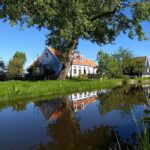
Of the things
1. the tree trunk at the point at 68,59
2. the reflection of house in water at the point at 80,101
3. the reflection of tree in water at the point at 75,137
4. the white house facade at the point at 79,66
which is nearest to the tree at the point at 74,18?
the tree trunk at the point at 68,59

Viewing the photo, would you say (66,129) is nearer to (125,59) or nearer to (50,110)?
(50,110)

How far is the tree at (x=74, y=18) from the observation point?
948 inches

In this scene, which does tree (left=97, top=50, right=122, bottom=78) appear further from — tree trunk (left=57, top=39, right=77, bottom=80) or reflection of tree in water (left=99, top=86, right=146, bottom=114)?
reflection of tree in water (left=99, top=86, right=146, bottom=114)

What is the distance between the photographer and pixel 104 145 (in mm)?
8836

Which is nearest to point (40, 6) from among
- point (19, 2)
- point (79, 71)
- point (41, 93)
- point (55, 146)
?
point (19, 2)

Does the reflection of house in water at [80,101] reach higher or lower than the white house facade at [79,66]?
lower

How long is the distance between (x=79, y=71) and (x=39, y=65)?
41.1ft

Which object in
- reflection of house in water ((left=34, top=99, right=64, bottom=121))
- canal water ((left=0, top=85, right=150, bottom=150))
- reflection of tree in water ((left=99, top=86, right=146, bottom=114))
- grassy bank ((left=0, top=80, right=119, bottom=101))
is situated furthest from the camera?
grassy bank ((left=0, top=80, right=119, bottom=101))

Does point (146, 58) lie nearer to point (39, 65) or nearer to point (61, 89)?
point (39, 65)

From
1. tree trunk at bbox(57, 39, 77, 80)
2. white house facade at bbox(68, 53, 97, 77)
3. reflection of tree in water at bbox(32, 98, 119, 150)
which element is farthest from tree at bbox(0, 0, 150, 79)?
white house facade at bbox(68, 53, 97, 77)

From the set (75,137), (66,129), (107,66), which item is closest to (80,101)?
(66,129)

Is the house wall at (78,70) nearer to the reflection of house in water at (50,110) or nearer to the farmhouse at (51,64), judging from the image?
the farmhouse at (51,64)

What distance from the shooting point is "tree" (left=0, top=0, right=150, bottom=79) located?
79.0ft

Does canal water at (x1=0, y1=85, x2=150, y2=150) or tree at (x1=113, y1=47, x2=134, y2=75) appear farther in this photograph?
tree at (x1=113, y1=47, x2=134, y2=75)
